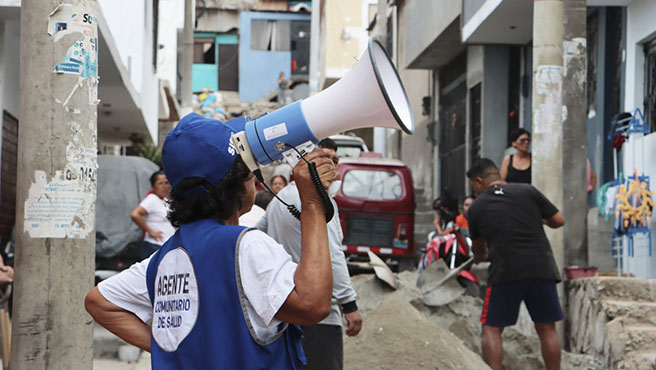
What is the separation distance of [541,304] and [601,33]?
583 centimetres

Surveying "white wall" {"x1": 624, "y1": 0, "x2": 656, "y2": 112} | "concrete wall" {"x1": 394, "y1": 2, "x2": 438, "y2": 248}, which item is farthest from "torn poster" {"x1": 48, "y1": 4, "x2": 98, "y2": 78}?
"concrete wall" {"x1": 394, "y1": 2, "x2": 438, "y2": 248}

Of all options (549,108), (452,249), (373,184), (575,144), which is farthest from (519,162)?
(373,184)

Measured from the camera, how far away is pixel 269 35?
42688mm

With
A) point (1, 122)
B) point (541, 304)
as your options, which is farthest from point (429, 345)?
point (1, 122)

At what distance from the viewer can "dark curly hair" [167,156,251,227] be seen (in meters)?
2.41

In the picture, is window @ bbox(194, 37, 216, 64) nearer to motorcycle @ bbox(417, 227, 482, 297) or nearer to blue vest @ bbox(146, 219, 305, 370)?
motorcycle @ bbox(417, 227, 482, 297)

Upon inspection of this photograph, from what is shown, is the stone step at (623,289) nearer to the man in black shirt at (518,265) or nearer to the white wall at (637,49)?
the man in black shirt at (518,265)

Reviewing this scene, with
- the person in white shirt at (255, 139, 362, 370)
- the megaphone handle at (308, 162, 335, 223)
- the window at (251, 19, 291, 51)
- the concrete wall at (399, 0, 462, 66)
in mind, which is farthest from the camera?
the window at (251, 19, 291, 51)

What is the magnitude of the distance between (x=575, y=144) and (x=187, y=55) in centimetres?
1982

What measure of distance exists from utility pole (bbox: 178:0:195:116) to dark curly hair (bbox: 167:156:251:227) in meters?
24.0

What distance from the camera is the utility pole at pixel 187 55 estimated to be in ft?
85.5

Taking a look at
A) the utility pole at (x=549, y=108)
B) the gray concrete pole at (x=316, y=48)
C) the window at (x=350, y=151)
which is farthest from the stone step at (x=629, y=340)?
the gray concrete pole at (x=316, y=48)

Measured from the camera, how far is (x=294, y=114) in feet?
8.20

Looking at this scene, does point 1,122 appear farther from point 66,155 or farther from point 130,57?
point 66,155
